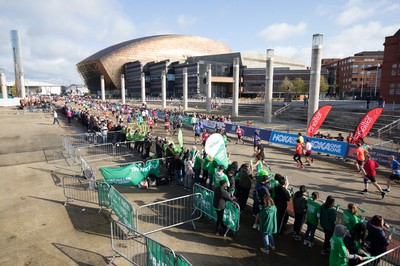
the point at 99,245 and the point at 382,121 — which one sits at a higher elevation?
the point at 382,121

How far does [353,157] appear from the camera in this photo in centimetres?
1427

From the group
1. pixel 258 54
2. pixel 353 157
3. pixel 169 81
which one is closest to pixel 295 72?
pixel 258 54

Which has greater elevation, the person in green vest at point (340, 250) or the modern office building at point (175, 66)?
the modern office building at point (175, 66)

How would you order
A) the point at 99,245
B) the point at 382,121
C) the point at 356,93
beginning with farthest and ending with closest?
the point at 356,93, the point at 382,121, the point at 99,245

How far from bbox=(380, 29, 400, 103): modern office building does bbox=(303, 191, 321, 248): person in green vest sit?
150 feet

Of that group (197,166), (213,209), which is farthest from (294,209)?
(197,166)

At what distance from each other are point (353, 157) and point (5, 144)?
24.1 meters

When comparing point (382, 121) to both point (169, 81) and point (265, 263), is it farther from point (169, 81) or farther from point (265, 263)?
point (169, 81)

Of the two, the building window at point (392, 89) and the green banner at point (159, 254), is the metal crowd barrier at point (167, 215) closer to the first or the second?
the green banner at point (159, 254)

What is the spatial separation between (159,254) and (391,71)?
50422 mm

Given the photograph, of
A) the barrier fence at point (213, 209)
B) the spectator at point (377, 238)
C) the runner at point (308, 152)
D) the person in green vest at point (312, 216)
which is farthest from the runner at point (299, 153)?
the spectator at point (377, 238)

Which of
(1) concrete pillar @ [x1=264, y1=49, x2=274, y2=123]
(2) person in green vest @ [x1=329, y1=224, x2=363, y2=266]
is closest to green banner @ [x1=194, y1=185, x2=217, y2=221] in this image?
(2) person in green vest @ [x1=329, y1=224, x2=363, y2=266]

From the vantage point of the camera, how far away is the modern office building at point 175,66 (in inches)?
3752

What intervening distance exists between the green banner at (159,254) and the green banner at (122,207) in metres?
1.44
